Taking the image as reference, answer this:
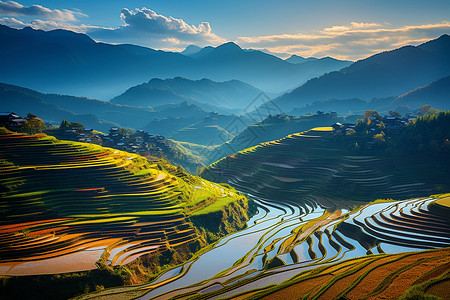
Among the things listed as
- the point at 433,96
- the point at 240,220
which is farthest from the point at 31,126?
the point at 433,96

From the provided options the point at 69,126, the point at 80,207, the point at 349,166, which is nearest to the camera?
the point at 80,207

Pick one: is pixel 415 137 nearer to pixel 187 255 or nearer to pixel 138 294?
pixel 187 255

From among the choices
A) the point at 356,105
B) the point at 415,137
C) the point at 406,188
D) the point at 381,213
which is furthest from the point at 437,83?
the point at 381,213

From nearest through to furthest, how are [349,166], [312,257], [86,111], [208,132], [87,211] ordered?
[312,257]
[87,211]
[349,166]
[208,132]
[86,111]

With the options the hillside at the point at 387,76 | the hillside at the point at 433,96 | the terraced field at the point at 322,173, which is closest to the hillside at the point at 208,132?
the hillside at the point at 387,76

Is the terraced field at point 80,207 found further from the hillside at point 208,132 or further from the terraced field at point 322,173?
the hillside at point 208,132

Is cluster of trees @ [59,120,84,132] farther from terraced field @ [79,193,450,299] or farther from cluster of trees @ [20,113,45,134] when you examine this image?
terraced field @ [79,193,450,299]

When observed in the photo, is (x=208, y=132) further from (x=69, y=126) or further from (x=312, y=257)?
(x=312, y=257)
